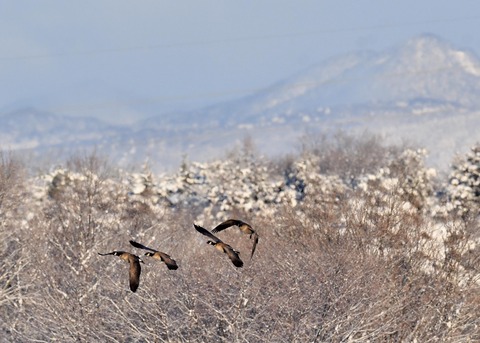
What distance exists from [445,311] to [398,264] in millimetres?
2492

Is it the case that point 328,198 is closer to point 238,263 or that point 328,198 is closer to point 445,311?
point 445,311

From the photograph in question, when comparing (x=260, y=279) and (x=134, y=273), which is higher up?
(x=134, y=273)

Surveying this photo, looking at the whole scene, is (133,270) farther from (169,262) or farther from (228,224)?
(228,224)

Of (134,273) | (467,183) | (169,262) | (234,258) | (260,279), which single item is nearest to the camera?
(169,262)

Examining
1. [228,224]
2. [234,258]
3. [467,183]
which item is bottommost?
[467,183]

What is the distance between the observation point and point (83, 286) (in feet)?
102

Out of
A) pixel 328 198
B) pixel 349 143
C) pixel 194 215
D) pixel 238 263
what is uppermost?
pixel 238 263

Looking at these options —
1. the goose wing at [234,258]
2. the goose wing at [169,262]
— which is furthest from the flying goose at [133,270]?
the goose wing at [234,258]

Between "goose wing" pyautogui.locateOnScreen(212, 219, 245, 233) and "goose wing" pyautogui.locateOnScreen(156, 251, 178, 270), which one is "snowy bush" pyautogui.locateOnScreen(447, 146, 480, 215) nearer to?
"goose wing" pyautogui.locateOnScreen(212, 219, 245, 233)

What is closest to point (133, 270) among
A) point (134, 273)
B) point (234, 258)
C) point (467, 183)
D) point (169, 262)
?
point (134, 273)

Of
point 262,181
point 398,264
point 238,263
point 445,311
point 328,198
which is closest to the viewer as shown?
point 238,263

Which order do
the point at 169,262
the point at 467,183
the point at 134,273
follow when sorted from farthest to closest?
the point at 467,183 < the point at 134,273 < the point at 169,262

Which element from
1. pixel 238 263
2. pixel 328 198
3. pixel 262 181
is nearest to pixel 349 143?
pixel 262 181

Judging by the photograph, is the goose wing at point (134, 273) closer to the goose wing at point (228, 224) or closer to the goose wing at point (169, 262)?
the goose wing at point (169, 262)
